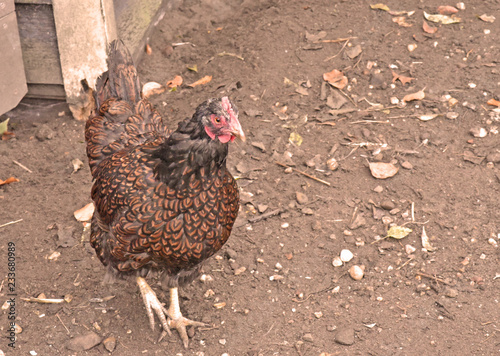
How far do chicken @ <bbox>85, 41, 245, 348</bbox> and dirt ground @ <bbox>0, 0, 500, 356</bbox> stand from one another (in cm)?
45

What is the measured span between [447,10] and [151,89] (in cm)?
288

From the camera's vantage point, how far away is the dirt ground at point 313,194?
3402mm

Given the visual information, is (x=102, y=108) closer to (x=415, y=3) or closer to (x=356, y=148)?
(x=356, y=148)

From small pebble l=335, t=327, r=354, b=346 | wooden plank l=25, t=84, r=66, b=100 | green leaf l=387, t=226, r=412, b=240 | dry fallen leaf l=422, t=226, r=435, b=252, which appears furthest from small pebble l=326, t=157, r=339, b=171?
wooden plank l=25, t=84, r=66, b=100

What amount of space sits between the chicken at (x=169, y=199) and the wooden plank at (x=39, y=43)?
5.17ft

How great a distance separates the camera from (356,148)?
443cm

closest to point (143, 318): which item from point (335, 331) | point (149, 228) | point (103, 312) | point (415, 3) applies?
point (103, 312)

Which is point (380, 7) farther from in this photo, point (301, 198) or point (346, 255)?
point (346, 255)

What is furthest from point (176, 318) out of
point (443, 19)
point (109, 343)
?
point (443, 19)

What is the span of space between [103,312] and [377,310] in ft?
5.45

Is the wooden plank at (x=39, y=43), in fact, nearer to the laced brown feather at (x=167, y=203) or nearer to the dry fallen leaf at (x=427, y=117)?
the laced brown feather at (x=167, y=203)

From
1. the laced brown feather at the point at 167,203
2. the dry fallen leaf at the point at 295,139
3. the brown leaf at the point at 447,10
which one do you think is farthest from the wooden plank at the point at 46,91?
the brown leaf at the point at 447,10

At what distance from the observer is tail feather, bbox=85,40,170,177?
11.3ft

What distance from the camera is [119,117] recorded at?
3496 millimetres
